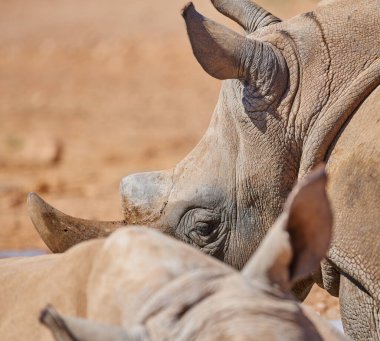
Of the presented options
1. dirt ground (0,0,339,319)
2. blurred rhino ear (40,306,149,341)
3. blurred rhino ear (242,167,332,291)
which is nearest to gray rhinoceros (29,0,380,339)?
dirt ground (0,0,339,319)

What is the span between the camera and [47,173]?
1145 cm

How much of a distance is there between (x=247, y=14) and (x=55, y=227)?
49.3 inches

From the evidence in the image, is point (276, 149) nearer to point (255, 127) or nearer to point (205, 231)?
point (255, 127)

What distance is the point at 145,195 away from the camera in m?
4.94

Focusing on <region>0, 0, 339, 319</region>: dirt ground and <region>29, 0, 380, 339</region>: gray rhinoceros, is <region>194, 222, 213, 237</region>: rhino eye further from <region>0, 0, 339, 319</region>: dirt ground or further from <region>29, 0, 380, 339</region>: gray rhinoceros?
<region>0, 0, 339, 319</region>: dirt ground

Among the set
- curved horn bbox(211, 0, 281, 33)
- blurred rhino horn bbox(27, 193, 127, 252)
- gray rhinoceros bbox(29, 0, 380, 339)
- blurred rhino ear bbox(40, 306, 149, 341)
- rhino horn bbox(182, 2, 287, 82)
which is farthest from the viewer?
curved horn bbox(211, 0, 281, 33)

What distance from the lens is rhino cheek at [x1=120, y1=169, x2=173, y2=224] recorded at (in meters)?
4.91

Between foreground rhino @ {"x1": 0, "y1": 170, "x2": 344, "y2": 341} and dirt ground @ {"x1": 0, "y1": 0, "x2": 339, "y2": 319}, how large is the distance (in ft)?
9.59

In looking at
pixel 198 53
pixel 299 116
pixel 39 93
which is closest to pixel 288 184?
pixel 299 116

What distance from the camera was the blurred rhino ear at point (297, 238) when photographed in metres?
2.66

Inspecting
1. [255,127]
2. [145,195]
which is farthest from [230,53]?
[145,195]

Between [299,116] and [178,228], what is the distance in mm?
712

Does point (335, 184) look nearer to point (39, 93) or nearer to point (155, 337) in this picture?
point (155, 337)

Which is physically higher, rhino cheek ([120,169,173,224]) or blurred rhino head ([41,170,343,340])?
blurred rhino head ([41,170,343,340])
